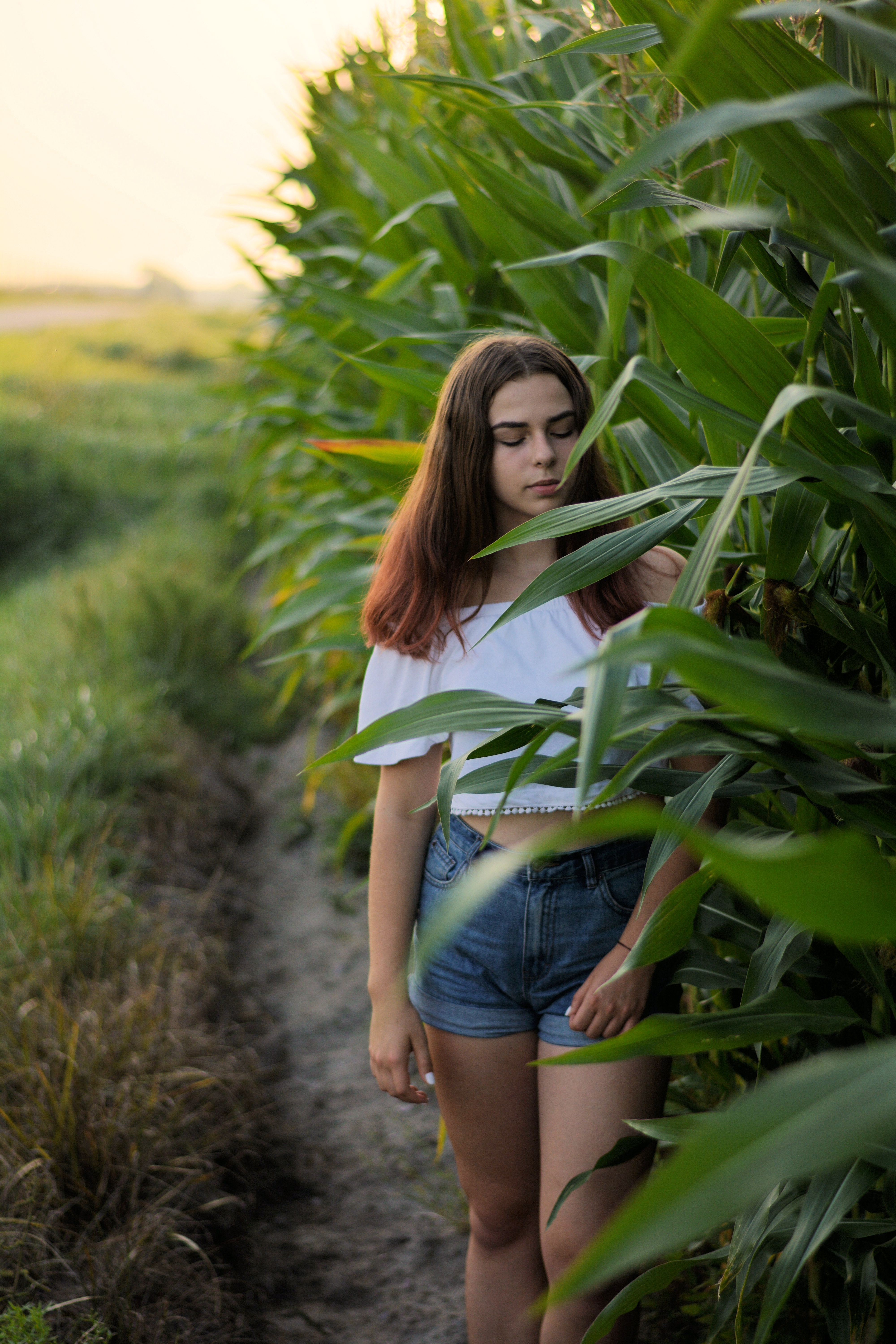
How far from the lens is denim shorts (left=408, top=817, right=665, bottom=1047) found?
2.96 feet

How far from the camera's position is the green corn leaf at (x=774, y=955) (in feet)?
2.27

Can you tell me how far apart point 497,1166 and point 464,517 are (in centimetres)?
65

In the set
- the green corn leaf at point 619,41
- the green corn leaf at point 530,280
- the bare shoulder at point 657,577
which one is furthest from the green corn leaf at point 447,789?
the green corn leaf at point 530,280

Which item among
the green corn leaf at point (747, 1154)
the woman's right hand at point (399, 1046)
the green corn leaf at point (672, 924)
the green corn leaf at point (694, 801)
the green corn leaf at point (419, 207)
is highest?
the green corn leaf at point (419, 207)

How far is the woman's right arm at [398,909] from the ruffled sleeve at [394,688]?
2cm

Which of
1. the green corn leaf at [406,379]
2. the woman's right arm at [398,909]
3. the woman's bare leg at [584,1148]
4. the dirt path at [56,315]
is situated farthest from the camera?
the dirt path at [56,315]

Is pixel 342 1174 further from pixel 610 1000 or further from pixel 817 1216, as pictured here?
pixel 817 1216

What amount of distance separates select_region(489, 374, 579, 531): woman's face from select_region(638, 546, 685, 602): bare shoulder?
10 cm

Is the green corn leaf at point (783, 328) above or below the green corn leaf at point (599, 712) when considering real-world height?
above

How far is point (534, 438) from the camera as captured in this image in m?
0.91

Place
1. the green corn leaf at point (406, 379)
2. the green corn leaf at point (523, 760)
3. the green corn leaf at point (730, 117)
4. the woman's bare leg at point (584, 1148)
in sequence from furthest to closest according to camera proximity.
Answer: the green corn leaf at point (406, 379), the woman's bare leg at point (584, 1148), the green corn leaf at point (523, 760), the green corn leaf at point (730, 117)

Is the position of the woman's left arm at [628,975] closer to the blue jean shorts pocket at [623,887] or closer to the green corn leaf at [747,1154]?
the blue jean shorts pocket at [623,887]

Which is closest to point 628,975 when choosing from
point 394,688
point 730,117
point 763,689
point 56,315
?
point 394,688

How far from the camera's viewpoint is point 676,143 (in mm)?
400
